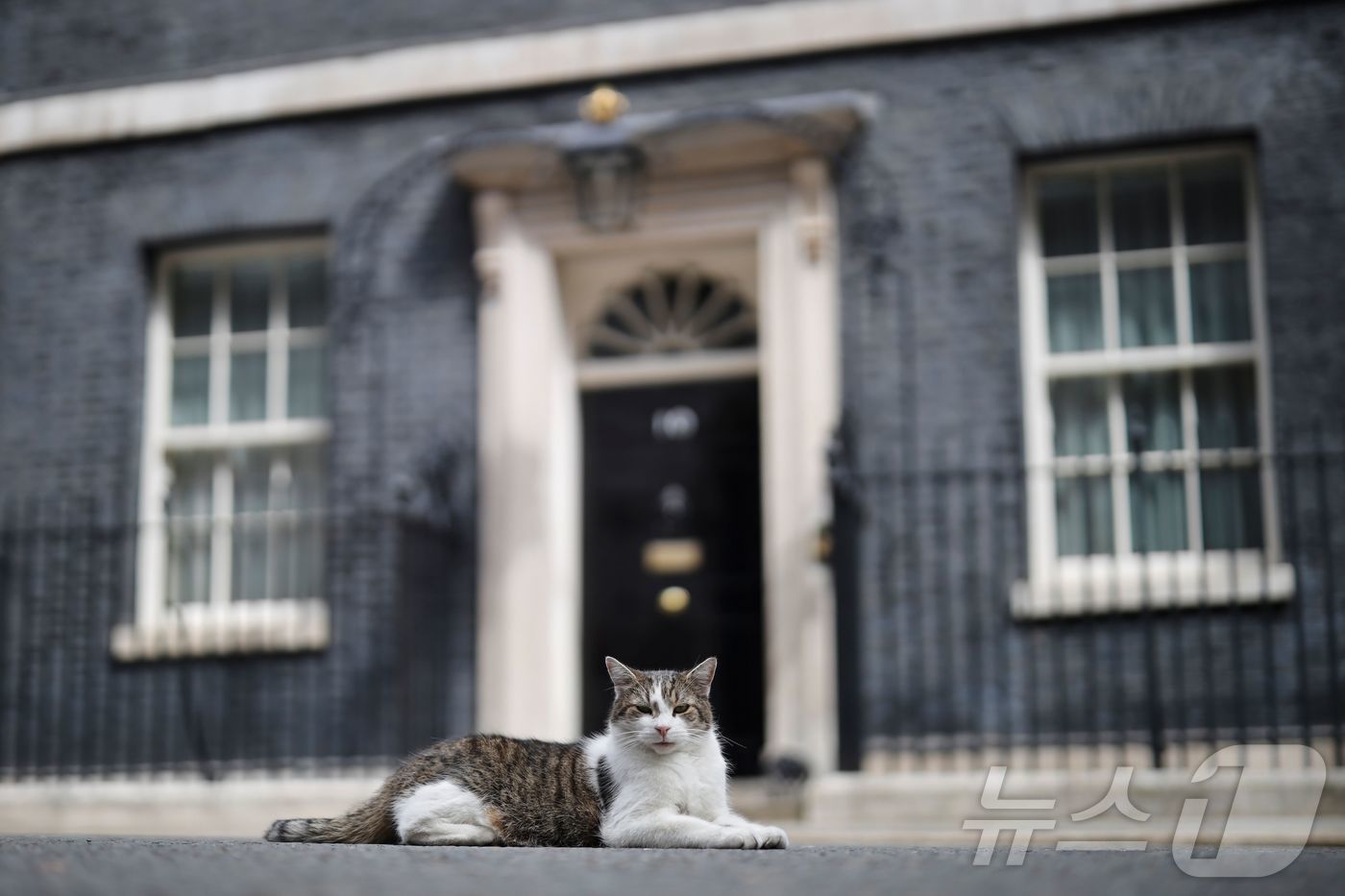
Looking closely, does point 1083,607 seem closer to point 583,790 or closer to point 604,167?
point 604,167

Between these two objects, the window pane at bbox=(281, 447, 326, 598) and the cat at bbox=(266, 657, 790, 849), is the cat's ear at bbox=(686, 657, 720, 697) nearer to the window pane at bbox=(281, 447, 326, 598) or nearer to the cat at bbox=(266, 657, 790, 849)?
the cat at bbox=(266, 657, 790, 849)

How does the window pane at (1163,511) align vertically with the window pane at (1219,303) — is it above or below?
below

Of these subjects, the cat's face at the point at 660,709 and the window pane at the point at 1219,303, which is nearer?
the cat's face at the point at 660,709

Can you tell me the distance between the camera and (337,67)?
11422 mm

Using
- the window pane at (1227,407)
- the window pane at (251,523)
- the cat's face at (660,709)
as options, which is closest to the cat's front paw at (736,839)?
the cat's face at (660,709)

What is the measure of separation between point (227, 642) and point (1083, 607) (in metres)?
4.82

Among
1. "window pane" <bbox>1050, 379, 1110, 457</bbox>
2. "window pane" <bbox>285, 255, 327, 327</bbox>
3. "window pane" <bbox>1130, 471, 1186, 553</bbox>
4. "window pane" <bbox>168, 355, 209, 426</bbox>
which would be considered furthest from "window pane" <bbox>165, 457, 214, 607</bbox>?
"window pane" <bbox>1130, 471, 1186, 553</bbox>

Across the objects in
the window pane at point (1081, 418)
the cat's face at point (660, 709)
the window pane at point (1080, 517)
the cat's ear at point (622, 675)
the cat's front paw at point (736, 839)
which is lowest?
the cat's front paw at point (736, 839)

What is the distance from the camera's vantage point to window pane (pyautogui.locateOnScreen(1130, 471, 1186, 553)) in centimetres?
988

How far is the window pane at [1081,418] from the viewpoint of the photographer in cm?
1021

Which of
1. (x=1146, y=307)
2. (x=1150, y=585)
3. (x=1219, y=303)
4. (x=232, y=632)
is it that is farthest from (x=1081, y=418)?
(x=232, y=632)

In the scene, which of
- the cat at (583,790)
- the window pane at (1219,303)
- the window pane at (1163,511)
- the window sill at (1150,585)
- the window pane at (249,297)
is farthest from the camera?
the window pane at (249,297)

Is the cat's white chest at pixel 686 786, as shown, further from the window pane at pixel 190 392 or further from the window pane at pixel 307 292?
the window pane at pixel 190 392

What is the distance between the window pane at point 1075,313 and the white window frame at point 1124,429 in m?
0.04
